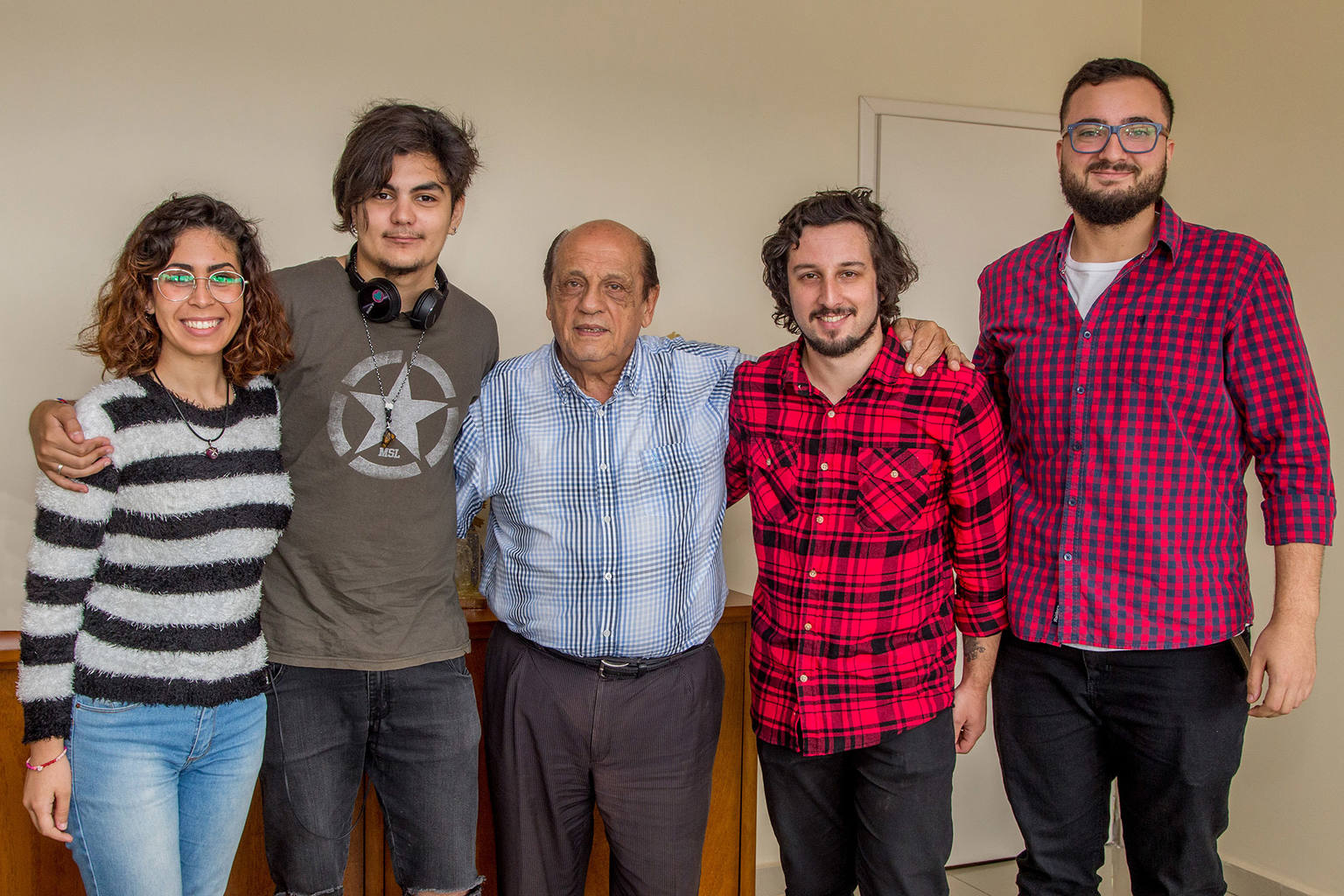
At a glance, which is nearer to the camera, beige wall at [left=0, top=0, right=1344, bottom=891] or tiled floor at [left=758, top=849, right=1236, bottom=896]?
beige wall at [left=0, top=0, right=1344, bottom=891]

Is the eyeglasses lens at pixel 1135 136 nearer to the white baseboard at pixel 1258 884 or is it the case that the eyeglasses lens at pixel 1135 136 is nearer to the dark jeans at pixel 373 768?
the dark jeans at pixel 373 768

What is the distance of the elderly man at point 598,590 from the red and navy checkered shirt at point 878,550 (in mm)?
198

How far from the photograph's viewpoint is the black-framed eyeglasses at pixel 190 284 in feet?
5.72

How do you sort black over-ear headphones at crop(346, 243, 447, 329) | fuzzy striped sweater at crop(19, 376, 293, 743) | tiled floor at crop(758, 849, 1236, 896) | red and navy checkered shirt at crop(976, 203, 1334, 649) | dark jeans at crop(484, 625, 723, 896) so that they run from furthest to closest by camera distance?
tiled floor at crop(758, 849, 1236, 896) → dark jeans at crop(484, 625, 723, 896) → black over-ear headphones at crop(346, 243, 447, 329) → red and navy checkered shirt at crop(976, 203, 1334, 649) → fuzzy striped sweater at crop(19, 376, 293, 743)

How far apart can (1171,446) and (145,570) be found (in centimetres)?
182

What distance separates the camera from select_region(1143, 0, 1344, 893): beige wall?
3070 mm

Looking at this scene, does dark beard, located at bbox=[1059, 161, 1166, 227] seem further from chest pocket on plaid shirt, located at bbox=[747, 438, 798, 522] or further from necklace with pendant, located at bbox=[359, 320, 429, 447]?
necklace with pendant, located at bbox=[359, 320, 429, 447]

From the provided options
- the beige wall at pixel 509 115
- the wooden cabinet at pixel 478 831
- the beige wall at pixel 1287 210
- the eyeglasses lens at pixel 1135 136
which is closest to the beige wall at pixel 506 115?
the beige wall at pixel 509 115

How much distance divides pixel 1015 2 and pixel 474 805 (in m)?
3.31

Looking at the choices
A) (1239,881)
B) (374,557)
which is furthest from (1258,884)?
(374,557)

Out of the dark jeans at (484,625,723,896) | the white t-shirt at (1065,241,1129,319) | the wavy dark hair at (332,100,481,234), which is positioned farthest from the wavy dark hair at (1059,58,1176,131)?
the dark jeans at (484,625,723,896)

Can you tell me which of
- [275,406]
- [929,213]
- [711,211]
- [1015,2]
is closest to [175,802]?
[275,406]

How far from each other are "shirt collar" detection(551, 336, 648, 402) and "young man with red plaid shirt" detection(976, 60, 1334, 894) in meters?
0.80

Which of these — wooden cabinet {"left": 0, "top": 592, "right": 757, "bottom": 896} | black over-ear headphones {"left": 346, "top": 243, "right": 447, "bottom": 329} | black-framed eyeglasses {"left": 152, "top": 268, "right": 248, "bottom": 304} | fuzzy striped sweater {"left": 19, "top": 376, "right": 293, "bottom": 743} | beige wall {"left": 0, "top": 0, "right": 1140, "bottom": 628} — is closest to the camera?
fuzzy striped sweater {"left": 19, "top": 376, "right": 293, "bottom": 743}
